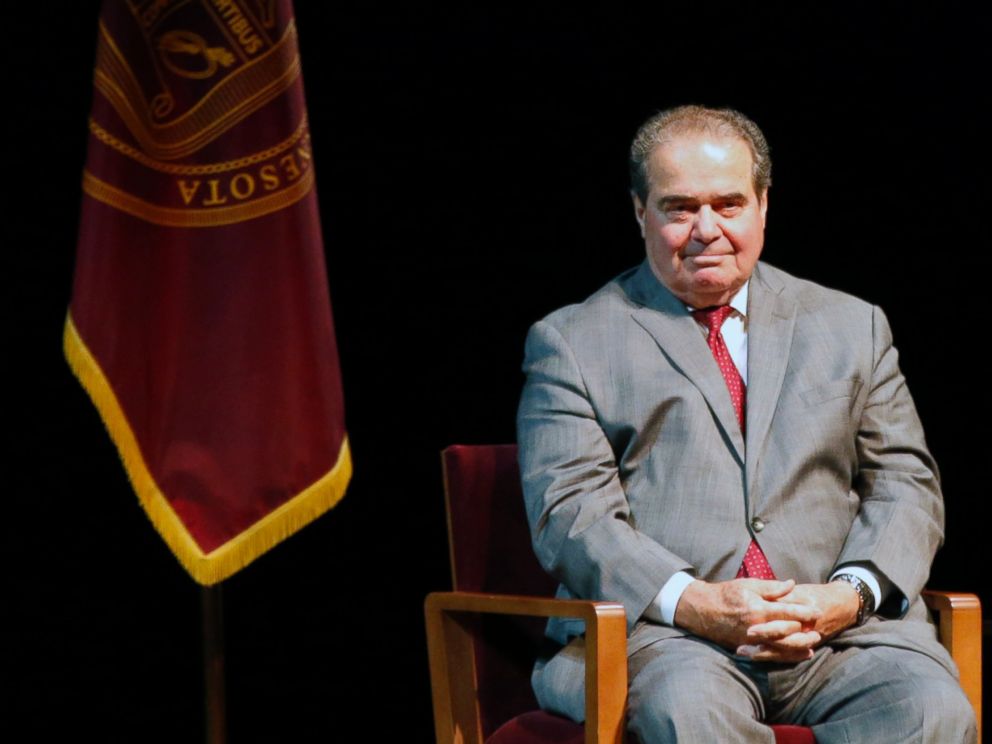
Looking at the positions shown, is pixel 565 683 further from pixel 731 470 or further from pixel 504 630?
pixel 731 470

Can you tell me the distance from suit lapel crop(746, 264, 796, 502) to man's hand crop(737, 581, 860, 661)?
20 cm

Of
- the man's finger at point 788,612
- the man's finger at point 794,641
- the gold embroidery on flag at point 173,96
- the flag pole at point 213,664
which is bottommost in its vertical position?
the flag pole at point 213,664

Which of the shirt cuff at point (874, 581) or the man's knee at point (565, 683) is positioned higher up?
the shirt cuff at point (874, 581)

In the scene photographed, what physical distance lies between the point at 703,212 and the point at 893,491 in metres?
0.60

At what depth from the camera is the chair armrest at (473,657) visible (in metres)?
2.39

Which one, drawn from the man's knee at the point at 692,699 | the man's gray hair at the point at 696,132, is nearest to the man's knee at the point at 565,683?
the man's knee at the point at 692,699

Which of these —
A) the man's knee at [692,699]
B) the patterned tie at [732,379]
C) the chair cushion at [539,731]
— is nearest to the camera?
the man's knee at [692,699]

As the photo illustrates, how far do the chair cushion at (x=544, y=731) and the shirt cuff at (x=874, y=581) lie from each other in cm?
29

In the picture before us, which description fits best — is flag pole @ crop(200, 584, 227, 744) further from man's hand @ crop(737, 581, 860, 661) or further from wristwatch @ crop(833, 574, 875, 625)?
wristwatch @ crop(833, 574, 875, 625)

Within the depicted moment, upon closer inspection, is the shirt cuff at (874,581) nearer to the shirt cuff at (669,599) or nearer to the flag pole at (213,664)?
the shirt cuff at (669,599)

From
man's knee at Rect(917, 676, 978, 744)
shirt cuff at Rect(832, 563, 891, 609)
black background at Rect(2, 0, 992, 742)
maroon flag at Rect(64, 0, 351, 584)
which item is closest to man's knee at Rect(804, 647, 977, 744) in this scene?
man's knee at Rect(917, 676, 978, 744)

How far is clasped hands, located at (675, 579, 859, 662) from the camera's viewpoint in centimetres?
246

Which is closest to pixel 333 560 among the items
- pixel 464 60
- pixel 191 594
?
pixel 191 594

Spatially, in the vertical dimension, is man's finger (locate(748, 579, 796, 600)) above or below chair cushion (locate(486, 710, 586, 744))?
above
